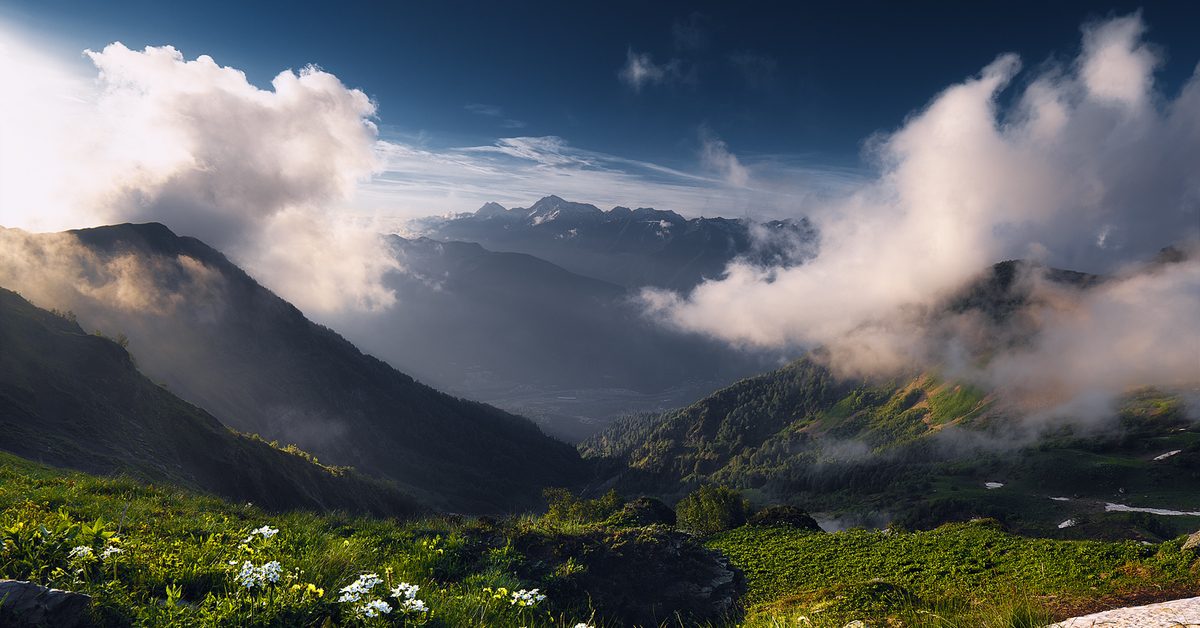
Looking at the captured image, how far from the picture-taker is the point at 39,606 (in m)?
3.73

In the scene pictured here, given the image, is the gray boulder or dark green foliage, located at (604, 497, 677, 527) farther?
dark green foliage, located at (604, 497, 677, 527)

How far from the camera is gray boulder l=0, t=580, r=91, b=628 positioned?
366cm

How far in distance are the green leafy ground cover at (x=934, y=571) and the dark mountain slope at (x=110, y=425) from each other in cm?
3376

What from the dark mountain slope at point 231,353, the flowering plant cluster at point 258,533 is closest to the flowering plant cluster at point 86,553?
the flowering plant cluster at point 258,533

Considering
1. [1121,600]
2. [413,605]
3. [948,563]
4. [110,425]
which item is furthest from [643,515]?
[110,425]

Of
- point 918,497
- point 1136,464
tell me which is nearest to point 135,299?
point 918,497

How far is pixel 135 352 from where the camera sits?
134 meters

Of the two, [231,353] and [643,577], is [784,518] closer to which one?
[643,577]

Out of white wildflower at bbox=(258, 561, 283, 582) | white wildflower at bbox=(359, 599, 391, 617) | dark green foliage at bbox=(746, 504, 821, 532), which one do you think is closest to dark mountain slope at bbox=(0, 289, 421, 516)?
white wildflower at bbox=(258, 561, 283, 582)

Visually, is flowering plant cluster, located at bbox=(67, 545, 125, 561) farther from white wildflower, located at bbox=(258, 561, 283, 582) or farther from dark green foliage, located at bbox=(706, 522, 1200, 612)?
A: dark green foliage, located at bbox=(706, 522, 1200, 612)

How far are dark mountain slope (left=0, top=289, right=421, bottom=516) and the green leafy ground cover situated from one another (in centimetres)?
3376

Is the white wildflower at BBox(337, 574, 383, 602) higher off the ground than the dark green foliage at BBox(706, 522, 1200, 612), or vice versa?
the white wildflower at BBox(337, 574, 383, 602)

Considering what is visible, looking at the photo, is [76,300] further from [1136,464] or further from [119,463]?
[1136,464]

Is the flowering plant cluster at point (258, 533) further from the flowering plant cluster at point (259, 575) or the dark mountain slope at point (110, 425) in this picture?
the dark mountain slope at point (110, 425)
